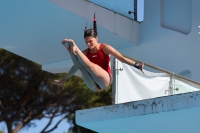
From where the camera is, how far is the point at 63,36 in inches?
524

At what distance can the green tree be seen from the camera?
2489cm

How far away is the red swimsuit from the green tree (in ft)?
54.8

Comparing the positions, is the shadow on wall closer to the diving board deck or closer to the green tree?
the diving board deck

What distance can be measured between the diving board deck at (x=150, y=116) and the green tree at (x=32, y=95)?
1455 cm

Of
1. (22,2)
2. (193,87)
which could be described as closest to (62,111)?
(22,2)

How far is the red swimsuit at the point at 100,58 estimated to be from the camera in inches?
309

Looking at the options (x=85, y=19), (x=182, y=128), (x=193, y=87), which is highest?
(x=85, y=19)

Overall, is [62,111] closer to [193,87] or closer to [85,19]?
[85,19]

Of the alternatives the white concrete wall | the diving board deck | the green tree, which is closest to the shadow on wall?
the white concrete wall

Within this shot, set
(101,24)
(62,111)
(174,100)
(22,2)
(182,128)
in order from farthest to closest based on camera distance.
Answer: (62,111)
(101,24)
(22,2)
(182,128)
(174,100)

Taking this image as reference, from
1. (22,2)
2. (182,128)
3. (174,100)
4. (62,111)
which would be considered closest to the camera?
(174,100)

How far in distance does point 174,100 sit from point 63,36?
5.46 m

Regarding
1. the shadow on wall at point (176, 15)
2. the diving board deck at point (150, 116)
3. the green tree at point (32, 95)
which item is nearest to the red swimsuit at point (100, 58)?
the diving board deck at point (150, 116)

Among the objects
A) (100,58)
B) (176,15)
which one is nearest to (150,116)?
(100,58)
